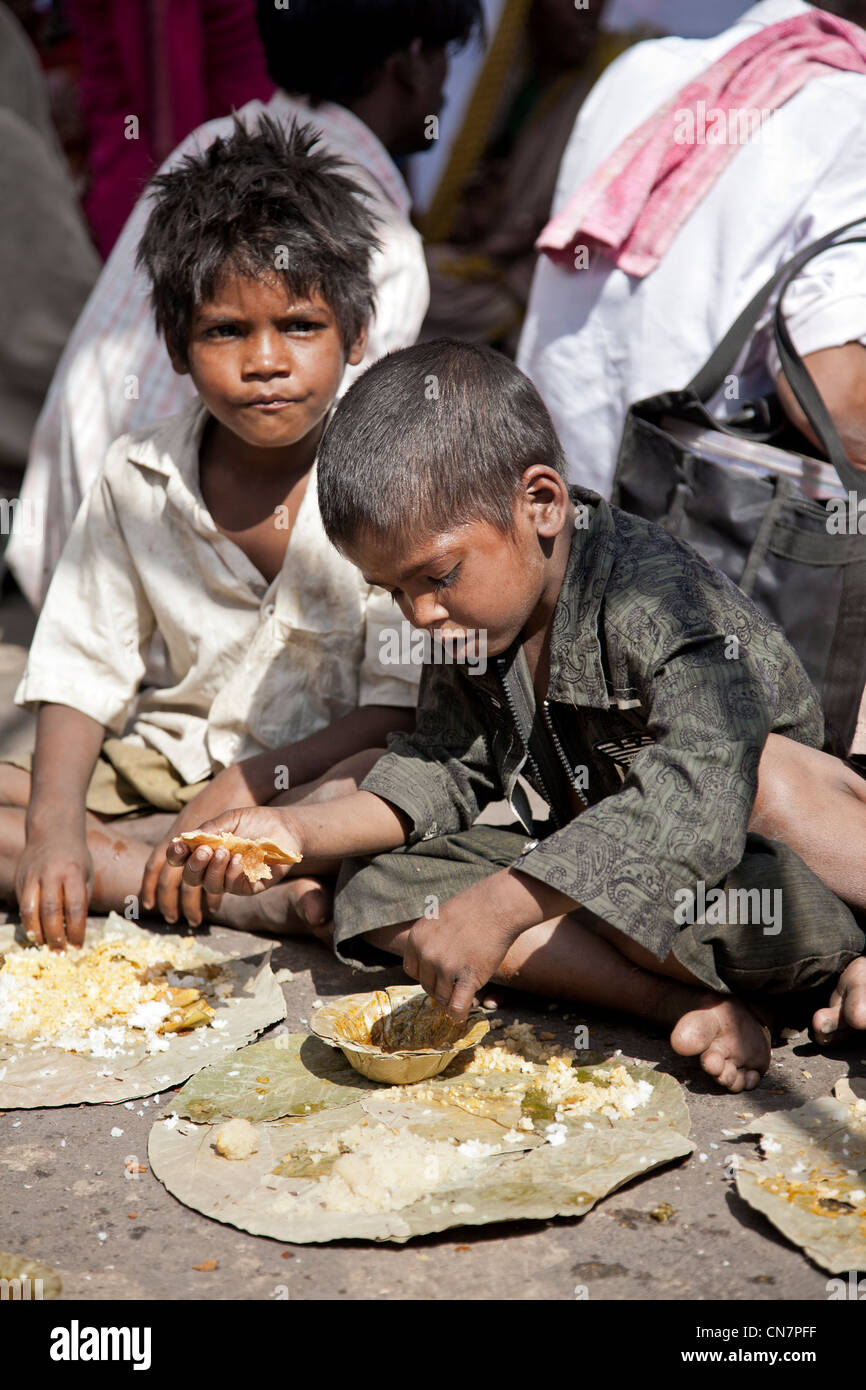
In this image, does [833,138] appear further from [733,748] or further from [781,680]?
[733,748]

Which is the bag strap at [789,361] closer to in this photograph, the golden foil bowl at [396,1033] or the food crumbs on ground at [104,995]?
the golden foil bowl at [396,1033]

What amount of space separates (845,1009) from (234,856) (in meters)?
0.98

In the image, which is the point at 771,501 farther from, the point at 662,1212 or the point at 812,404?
the point at 662,1212

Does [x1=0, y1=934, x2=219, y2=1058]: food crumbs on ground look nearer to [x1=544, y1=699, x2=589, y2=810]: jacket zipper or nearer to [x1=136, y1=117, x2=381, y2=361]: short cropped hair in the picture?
[x1=544, y1=699, x2=589, y2=810]: jacket zipper

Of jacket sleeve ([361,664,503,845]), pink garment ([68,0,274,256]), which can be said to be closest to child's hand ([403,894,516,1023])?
jacket sleeve ([361,664,503,845])

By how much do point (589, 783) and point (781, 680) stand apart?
1.24 ft

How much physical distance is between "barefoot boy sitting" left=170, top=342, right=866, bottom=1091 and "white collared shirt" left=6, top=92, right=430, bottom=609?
1283 millimetres

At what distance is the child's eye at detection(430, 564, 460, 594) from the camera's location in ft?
6.93

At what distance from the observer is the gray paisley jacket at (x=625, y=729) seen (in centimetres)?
194

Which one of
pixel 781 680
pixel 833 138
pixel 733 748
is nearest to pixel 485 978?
pixel 733 748

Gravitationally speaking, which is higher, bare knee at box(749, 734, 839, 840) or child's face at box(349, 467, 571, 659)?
child's face at box(349, 467, 571, 659)

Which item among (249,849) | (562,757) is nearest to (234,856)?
(249,849)

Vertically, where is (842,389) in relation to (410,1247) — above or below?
above

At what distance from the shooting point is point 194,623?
2916 mm
